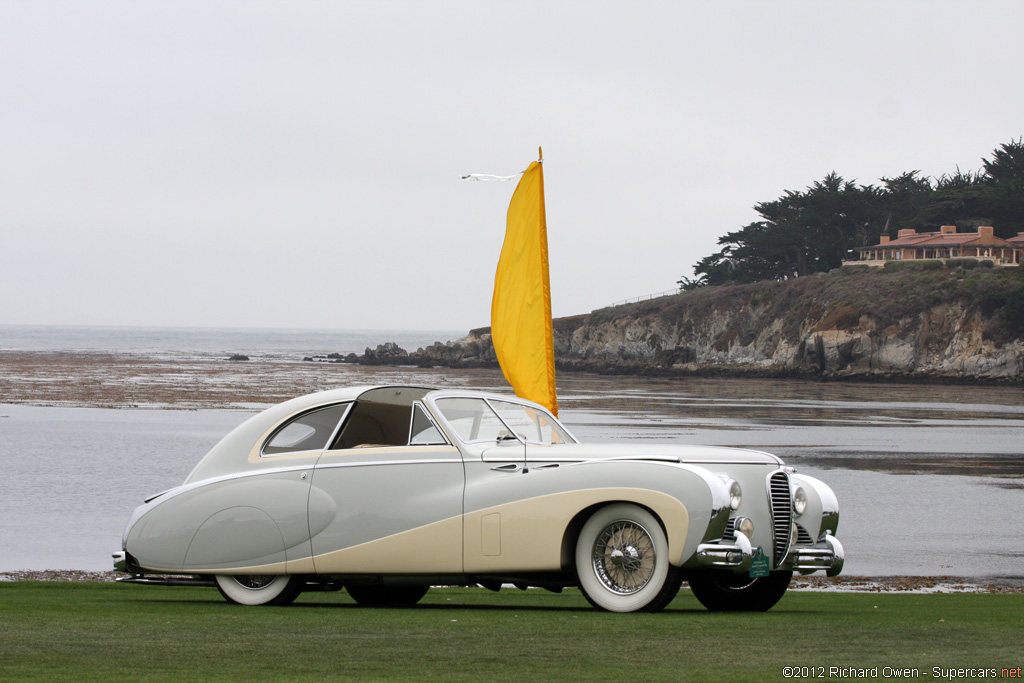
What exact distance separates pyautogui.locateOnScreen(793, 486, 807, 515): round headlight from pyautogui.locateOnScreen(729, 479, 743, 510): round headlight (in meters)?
0.70

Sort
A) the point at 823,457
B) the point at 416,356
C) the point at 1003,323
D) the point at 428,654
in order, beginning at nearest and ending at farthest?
the point at 428,654
the point at 823,457
the point at 1003,323
the point at 416,356

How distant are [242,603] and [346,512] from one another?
1316 mm

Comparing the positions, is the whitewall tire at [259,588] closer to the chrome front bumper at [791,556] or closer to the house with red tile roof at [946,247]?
the chrome front bumper at [791,556]

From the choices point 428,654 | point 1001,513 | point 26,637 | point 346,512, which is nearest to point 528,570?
point 346,512

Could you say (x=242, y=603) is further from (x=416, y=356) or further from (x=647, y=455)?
(x=416, y=356)

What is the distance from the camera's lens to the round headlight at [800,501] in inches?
386

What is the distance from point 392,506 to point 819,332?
98342 millimetres

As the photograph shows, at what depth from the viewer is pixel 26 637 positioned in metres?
8.02

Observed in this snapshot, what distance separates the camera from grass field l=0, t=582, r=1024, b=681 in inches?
265

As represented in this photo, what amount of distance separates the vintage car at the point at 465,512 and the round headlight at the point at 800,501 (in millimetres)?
13

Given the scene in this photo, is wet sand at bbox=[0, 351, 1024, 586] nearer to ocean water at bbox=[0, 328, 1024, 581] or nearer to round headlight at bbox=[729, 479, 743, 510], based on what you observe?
ocean water at bbox=[0, 328, 1024, 581]

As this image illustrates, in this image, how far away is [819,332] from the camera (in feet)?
342

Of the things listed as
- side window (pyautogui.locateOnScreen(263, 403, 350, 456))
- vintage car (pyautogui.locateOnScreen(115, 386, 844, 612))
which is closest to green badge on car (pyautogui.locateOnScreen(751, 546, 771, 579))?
vintage car (pyautogui.locateOnScreen(115, 386, 844, 612))

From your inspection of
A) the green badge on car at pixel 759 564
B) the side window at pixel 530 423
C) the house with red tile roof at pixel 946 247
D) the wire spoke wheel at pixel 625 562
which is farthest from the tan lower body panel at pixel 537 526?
the house with red tile roof at pixel 946 247
